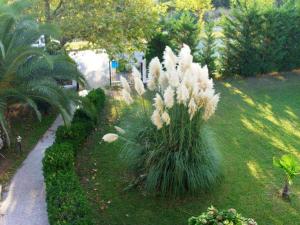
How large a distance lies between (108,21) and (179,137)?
4.19 metres

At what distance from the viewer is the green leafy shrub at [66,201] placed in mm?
5047

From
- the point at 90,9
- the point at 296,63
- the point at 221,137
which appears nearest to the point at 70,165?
the point at 221,137

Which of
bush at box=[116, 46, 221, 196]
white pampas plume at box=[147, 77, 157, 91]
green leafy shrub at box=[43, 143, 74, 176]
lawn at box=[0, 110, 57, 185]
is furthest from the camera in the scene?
lawn at box=[0, 110, 57, 185]

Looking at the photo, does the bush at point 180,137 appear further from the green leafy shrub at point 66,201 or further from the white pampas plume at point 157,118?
the green leafy shrub at point 66,201

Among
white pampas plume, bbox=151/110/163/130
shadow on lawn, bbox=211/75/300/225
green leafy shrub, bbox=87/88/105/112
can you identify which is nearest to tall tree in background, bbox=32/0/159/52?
green leafy shrub, bbox=87/88/105/112

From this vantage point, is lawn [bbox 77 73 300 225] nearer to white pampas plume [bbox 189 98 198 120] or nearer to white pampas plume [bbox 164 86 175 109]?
white pampas plume [bbox 189 98 198 120]

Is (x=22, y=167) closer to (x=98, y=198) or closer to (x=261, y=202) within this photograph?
(x=98, y=198)

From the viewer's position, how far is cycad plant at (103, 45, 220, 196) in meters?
6.12

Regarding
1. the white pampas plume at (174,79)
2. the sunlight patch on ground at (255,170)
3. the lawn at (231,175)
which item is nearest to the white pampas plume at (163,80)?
the white pampas plume at (174,79)

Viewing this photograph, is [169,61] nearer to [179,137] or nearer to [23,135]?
[179,137]

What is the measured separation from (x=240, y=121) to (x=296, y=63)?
6.21 meters

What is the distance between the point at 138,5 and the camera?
A: 32.5ft

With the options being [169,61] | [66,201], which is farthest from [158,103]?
[66,201]

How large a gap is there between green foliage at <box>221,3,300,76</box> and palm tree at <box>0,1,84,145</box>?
7.76 metres
